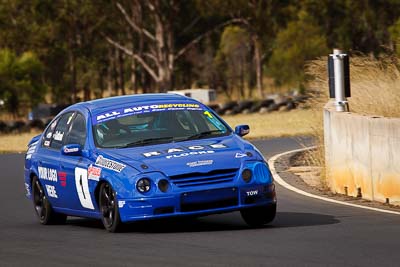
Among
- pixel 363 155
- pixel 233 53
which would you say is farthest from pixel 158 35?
pixel 363 155

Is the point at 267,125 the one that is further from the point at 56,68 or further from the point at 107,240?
the point at 56,68

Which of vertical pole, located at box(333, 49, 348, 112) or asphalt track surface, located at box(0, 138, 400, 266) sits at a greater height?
vertical pole, located at box(333, 49, 348, 112)

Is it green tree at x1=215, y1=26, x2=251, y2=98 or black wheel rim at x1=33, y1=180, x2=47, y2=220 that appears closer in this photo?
black wheel rim at x1=33, y1=180, x2=47, y2=220

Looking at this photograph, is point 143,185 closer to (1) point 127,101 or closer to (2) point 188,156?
(2) point 188,156

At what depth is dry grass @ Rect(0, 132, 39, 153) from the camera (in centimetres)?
3324

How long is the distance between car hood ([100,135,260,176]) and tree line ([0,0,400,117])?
45417mm

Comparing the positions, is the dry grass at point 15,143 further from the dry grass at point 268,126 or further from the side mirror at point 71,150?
the side mirror at point 71,150

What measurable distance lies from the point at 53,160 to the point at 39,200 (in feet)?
2.84

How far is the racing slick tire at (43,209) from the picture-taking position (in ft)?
42.4

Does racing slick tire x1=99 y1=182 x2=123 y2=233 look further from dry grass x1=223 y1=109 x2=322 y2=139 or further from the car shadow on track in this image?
dry grass x1=223 y1=109 x2=322 y2=139

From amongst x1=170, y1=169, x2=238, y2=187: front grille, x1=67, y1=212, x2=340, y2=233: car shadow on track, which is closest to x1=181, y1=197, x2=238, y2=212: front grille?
x1=170, y1=169, x2=238, y2=187: front grille

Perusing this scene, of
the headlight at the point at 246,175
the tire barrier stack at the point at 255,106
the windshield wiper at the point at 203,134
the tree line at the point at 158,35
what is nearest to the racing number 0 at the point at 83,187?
the windshield wiper at the point at 203,134

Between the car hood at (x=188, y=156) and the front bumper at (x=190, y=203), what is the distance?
0.21 m

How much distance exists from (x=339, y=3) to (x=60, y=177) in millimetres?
55315
